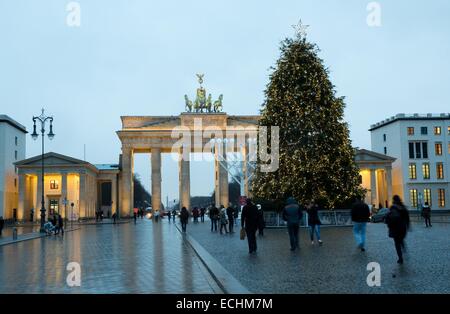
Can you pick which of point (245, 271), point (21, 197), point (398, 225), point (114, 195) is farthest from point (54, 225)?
point (114, 195)

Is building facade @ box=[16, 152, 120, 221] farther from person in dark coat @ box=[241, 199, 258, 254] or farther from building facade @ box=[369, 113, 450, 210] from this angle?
person in dark coat @ box=[241, 199, 258, 254]

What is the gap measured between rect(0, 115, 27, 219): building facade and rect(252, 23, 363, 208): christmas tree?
5824 cm

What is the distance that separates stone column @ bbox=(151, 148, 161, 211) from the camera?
86.1 metres

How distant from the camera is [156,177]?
87.4 m

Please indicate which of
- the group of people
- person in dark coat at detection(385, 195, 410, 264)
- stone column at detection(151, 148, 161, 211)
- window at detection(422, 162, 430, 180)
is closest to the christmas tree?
the group of people

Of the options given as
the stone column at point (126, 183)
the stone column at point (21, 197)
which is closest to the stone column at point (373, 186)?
the stone column at point (126, 183)

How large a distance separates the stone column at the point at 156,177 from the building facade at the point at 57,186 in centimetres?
710

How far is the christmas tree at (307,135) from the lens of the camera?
35781mm

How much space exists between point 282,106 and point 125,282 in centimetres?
2579

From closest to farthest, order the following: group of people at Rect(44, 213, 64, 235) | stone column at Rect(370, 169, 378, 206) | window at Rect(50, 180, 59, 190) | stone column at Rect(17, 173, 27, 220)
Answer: group of people at Rect(44, 213, 64, 235) → stone column at Rect(17, 173, 27, 220) → window at Rect(50, 180, 59, 190) → stone column at Rect(370, 169, 378, 206)

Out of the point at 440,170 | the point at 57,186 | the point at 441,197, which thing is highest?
the point at 440,170

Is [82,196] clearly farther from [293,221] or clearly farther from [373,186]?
[293,221]

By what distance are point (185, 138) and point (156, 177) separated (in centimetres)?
820
